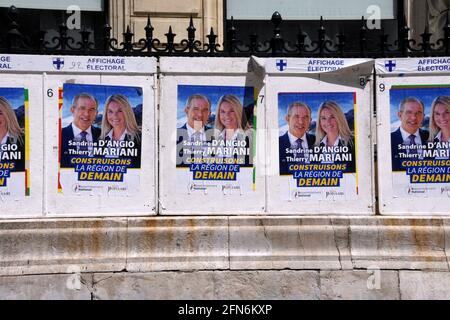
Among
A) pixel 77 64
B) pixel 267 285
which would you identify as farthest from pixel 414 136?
pixel 77 64

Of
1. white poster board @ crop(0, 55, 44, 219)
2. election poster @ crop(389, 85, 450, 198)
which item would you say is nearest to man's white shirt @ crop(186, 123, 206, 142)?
white poster board @ crop(0, 55, 44, 219)

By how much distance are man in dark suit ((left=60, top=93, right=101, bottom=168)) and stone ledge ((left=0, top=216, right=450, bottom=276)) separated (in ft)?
2.19

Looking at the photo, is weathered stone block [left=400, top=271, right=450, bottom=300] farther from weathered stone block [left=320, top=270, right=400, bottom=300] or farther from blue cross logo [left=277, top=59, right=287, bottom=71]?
blue cross logo [left=277, top=59, right=287, bottom=71]

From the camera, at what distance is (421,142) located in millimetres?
7801

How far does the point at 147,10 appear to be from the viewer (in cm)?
977

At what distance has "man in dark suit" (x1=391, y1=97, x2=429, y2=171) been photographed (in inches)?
307

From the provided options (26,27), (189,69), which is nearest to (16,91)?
(189,69)

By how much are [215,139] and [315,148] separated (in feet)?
3.38

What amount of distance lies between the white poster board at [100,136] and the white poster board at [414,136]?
7.83ft

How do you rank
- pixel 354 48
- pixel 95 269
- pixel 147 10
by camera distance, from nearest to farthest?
pixel 95 269, pixel 147 10, pixel 354 48

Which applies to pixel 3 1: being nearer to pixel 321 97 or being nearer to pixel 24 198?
pixel 24 198

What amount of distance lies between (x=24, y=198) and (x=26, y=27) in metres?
3.30

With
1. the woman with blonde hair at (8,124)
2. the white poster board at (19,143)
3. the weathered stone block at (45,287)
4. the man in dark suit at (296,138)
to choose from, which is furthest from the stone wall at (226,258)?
the woman with blonde hair at (8,124)

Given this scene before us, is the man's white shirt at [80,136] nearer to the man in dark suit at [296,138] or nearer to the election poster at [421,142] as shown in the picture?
the man in dark suit at [296,138]
